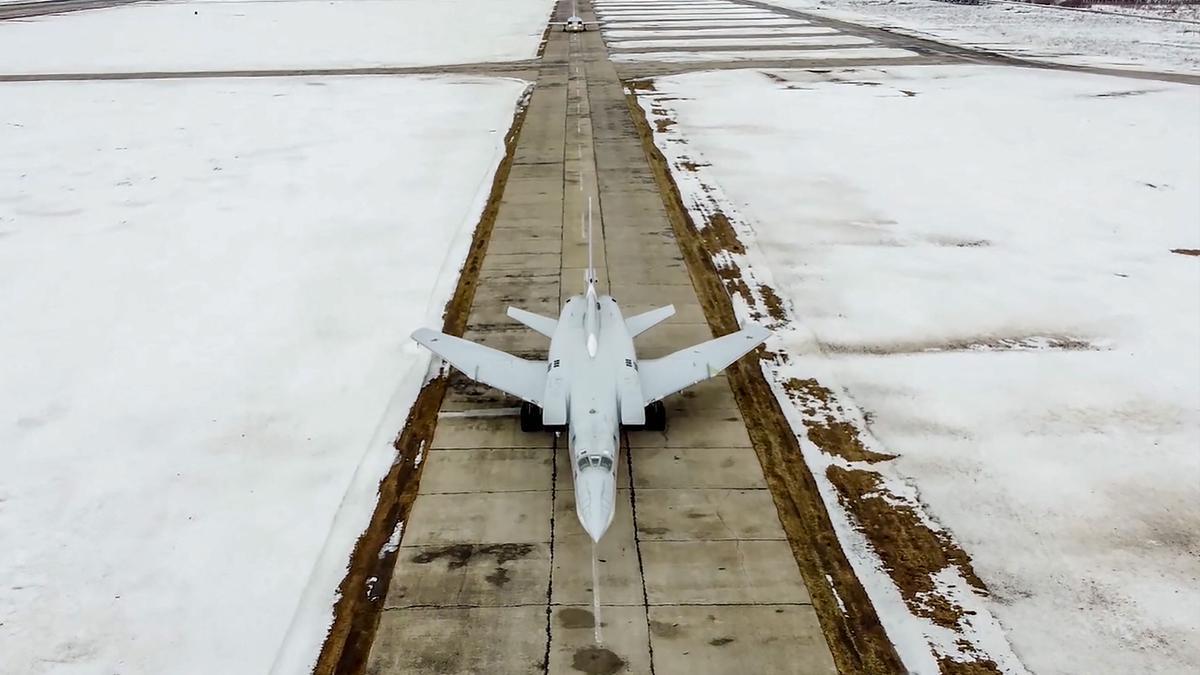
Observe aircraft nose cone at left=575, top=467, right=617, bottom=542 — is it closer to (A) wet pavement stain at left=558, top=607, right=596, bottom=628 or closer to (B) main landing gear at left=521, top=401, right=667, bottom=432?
(A) wet pavement stain at left=558, top=607, right=596, bottom=628

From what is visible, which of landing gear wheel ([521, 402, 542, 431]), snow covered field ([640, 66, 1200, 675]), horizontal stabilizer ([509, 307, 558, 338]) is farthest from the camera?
horizontal stabilizer ([509, 307, 558, 338])

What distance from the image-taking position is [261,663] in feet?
36.7

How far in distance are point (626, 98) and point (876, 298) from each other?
30.6 m

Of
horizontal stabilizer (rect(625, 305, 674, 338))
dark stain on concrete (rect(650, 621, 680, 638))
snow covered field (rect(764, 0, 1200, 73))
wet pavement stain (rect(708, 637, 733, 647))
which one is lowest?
wet pavement stain (rect(708, 637, 733, 647))

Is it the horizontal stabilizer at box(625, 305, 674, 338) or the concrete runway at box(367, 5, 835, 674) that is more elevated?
the horizontal stabilizer at box(625, 305, 674, 338)

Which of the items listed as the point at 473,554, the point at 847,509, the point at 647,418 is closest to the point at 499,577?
the point at 473,554

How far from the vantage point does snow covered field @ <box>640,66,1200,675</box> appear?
12.4 metres

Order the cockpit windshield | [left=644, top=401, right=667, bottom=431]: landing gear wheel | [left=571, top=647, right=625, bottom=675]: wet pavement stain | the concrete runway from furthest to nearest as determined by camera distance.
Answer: [left=644, top=401, right=667, bottom=431]: landing gear wheel, the cockpit windshield, the concrete runway, [left=571, top=647, right=625, bottom=675]: wet pavement stain

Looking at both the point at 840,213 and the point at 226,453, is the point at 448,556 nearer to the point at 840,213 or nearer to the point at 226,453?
the point at 226,453

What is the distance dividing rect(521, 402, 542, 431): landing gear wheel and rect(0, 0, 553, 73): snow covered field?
51.9m

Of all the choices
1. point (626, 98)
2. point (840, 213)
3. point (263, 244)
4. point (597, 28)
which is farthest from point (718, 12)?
point (263, 244)

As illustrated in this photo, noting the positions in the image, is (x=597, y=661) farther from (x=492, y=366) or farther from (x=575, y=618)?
(x=492, y=366)

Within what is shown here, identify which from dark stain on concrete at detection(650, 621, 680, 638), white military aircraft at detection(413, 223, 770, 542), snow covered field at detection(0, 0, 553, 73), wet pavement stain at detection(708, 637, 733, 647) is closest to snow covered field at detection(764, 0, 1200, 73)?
snow covered field at detection(0, 0, 553, 73)

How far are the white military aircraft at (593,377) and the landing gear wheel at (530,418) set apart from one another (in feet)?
0.07
